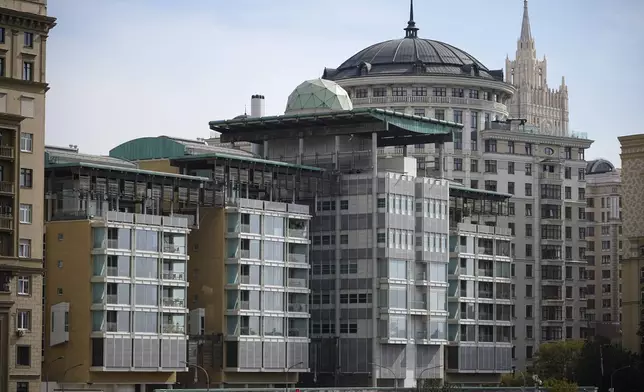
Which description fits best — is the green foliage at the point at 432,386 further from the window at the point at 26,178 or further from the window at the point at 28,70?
the window at the point at 28,70

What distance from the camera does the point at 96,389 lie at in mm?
163875

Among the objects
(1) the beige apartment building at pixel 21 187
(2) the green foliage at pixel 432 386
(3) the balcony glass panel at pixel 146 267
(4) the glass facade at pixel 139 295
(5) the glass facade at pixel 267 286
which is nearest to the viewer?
(1) the beige apartment building at pixel 21 187

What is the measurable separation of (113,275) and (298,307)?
2604cm

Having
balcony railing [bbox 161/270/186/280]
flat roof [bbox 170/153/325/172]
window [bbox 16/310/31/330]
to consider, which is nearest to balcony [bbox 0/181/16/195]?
window [bbox 16/310/31/330]

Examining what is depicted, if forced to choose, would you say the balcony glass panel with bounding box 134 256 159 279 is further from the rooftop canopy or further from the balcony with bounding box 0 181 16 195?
the rooftop canopy

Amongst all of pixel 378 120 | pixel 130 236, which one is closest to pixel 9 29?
pixel 130 236

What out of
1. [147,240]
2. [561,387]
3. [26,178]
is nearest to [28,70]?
[26,178]

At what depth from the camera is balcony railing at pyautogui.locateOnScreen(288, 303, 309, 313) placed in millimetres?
184625

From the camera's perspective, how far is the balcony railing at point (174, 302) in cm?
17149

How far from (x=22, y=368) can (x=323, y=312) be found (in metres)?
49.7

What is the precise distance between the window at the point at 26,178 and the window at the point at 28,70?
25.3ft

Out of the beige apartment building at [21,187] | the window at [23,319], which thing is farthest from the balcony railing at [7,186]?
the window at [23,319]

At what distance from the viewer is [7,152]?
14988 centimetres

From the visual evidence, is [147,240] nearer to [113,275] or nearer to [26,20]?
[113,275]
